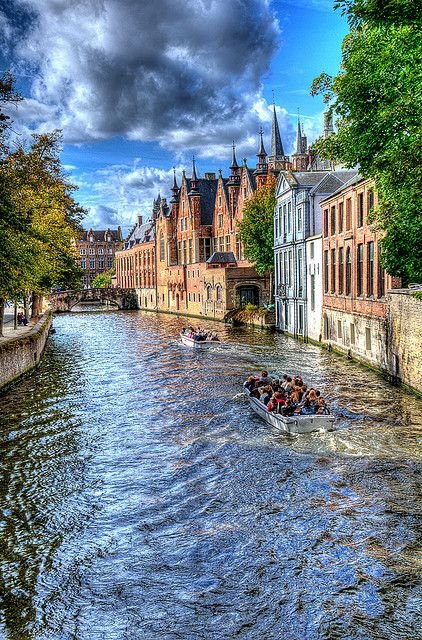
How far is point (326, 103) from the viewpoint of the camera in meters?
21.0

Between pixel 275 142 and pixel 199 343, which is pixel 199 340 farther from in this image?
pixel 275 142

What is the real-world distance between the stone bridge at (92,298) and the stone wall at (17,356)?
62500mm

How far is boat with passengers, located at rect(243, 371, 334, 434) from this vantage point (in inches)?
806

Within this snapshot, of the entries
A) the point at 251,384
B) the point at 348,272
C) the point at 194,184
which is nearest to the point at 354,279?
the point at 348,272

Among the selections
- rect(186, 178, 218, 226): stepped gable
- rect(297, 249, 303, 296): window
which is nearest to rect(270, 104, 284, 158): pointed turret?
rect(186, 178, 218, 226): stepped gable

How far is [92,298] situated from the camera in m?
108

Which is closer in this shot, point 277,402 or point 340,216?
point 277,402

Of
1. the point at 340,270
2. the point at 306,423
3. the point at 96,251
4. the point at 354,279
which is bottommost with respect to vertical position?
the point at 306,423

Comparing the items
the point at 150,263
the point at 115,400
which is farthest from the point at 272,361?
the point at 150,263

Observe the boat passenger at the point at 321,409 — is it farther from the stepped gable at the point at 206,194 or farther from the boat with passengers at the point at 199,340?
the stepped gable at the point at 206,194

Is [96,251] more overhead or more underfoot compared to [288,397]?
more overhead

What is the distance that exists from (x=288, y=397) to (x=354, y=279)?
15436 millimetres

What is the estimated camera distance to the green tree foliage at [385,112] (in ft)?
55.5

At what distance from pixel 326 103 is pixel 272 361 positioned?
18.3m
